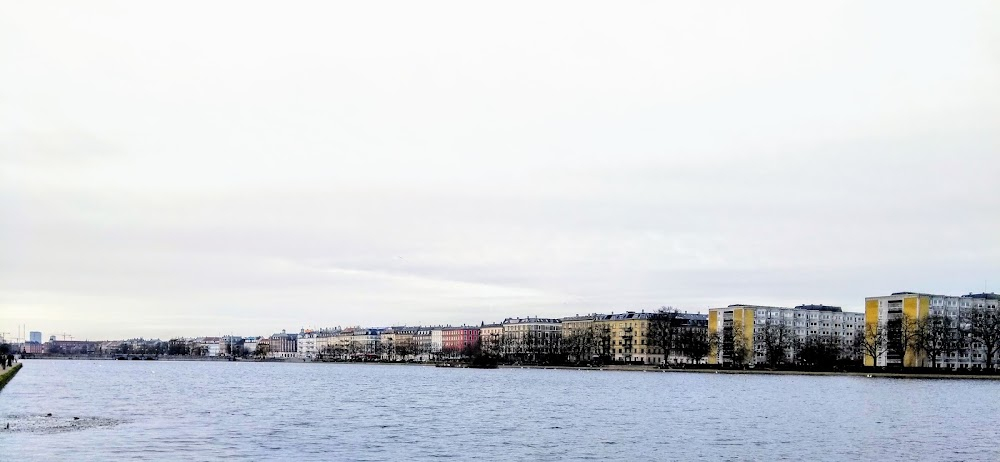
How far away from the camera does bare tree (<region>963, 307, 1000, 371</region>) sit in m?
149

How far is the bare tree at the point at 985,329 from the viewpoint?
149250 millimetres

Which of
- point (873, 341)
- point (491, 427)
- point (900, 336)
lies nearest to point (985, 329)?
point (900, 336)

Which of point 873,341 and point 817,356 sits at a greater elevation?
point 873,341

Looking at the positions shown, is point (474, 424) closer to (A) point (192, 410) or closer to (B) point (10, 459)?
(A) point (192, 410)

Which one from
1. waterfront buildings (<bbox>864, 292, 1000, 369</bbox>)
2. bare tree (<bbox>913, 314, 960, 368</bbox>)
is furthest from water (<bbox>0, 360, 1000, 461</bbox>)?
waterfront buildings (<bbox>864, 292, 1000, 369</bbox>)

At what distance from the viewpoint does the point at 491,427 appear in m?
55.3

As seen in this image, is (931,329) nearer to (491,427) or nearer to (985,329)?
(985,329)

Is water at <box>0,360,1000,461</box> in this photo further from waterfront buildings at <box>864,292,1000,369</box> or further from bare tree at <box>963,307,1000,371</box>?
waterfront buildings at <box>864,292,1000,369</box>

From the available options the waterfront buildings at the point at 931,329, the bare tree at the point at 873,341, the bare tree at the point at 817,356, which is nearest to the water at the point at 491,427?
the waterfront buildings at the point at 931,329

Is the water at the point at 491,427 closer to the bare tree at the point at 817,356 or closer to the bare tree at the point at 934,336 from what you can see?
the bare tree at the point at 934,336

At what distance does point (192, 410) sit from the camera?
6494 cm

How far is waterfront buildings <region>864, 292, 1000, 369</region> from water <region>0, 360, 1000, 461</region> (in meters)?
74.9

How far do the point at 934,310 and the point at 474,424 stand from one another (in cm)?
14359

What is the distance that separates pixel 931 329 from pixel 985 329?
35.1 feet
